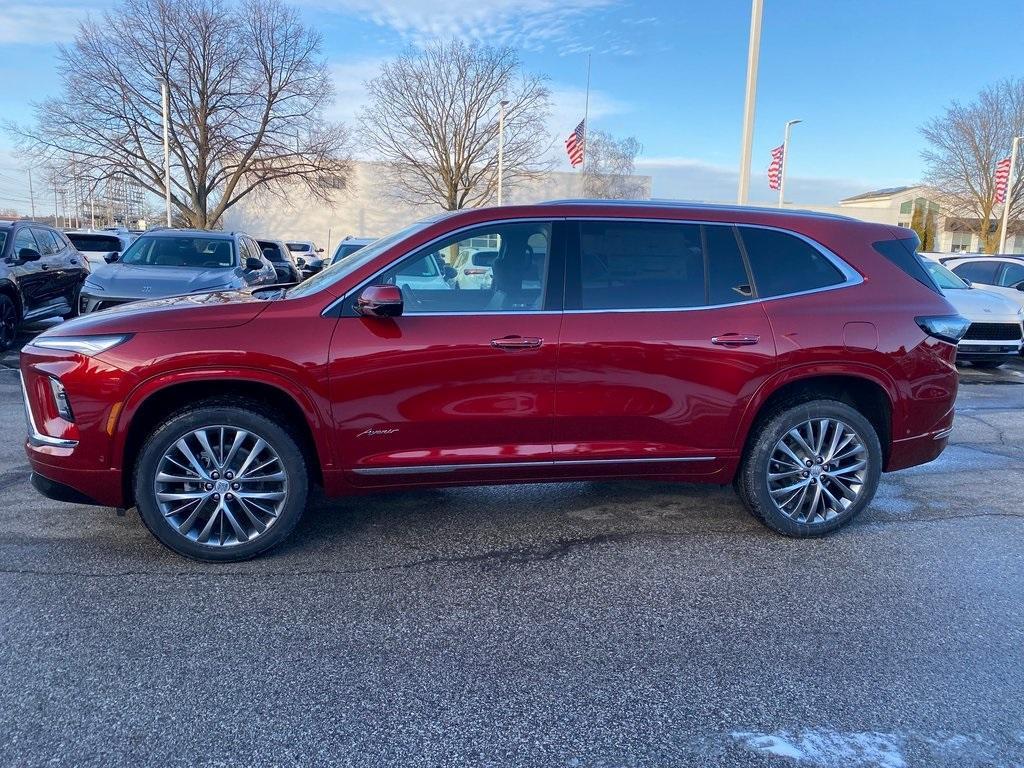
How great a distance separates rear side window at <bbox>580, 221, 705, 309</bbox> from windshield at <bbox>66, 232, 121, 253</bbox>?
15.9m

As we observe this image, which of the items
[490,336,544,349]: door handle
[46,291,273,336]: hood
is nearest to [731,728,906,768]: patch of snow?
[490,336,544,349]: door handle

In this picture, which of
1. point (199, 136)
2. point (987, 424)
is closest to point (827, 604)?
point (987, 424)

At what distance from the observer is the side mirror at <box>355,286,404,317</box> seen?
12.1ft

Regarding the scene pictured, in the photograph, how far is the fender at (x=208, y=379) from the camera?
3650 mm

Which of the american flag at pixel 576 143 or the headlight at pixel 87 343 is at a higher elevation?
the american flag at pixel 576 143

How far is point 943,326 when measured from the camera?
4.37 m

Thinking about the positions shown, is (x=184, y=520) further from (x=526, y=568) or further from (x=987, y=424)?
(x=987, y=424)

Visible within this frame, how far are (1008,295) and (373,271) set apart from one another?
476 inches

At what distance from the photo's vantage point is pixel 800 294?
430 centimetres

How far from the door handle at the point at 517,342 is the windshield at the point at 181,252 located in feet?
24.8

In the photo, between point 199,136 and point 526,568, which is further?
point 199,136

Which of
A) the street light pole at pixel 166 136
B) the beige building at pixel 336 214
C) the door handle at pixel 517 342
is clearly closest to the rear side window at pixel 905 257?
the door handle at pixel 517 342

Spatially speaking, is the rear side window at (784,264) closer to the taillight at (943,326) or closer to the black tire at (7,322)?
the taillight at (943,326)

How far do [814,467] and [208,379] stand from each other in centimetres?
331
